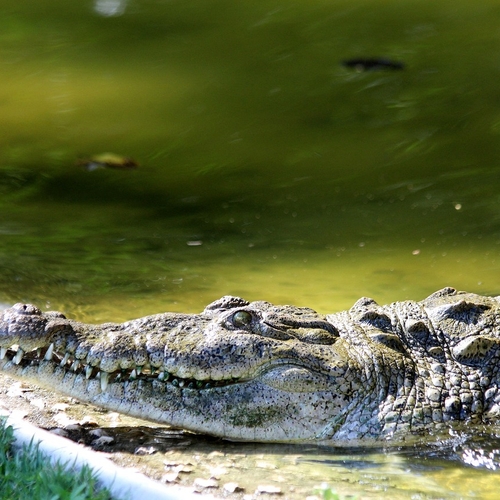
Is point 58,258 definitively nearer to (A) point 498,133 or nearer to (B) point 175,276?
(B) point 175,276

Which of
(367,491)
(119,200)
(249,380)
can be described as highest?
(119,200)

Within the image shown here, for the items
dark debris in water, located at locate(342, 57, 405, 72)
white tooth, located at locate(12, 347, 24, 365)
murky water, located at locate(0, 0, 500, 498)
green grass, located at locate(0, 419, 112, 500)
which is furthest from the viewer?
dark debris in water, located at locate(342, 57, 405, 72)

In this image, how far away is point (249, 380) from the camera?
416 cm

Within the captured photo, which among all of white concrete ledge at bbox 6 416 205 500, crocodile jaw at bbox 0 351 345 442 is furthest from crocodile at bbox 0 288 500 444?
white concrete ledge at bbox 6 416 205 500

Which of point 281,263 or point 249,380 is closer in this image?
point 249,380

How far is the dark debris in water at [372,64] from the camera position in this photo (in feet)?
43.0

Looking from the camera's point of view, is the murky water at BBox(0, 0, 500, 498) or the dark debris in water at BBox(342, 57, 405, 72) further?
the dark debris in water at BBox(342, 57, 405, 72)

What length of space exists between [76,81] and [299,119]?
3709mm

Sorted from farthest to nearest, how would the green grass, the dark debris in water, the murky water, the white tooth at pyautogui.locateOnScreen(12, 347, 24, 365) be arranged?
the dark debris in water, the murky water, the white tooth at pyautogui.locateOnScreen(12, 347, 24, 365), the green grass

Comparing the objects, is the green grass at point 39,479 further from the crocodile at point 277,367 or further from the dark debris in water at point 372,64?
the dark debris in water at point 372,64

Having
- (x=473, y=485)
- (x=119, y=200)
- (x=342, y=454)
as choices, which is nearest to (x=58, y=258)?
(x=119, y=200)

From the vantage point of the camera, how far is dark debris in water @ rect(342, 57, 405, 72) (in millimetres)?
13094

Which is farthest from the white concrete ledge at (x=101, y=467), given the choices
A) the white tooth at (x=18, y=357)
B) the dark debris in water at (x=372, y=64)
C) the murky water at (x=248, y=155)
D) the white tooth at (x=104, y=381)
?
the dark debris in water at (x=372, y=64)

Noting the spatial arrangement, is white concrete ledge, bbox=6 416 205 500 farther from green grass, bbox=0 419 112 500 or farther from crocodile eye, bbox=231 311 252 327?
crocodile eye, bbox=231 311 252 327
